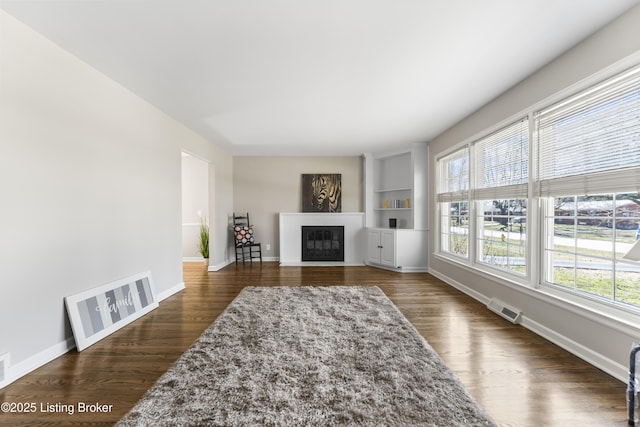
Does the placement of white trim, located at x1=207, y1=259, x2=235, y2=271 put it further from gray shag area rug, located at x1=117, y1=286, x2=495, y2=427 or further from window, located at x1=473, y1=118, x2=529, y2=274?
window, located at x1=473, y1=118, x2=529, y2=274

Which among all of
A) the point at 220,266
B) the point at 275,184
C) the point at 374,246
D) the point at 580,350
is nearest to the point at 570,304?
the point at 580,350

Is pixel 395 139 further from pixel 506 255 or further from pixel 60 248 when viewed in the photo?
pixel 60 248

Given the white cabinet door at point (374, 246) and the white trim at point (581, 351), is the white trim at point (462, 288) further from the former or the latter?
the white cabinet door at point (374, 246)

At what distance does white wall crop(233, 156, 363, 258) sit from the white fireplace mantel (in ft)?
0.96

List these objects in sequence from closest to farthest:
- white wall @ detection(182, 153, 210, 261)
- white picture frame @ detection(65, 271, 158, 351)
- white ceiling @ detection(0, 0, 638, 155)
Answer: white ceiling @ detection(0, 0, 638, 155), white picture frame @ detection(65, 271, 158, 351), white wall @ detection(182, 153, 210, 261)

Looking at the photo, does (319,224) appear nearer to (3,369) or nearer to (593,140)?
(593,140)

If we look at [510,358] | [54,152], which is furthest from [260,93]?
[510,358]

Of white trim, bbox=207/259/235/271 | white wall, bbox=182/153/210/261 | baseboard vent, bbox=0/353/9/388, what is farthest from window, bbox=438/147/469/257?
white wall, bbox=182/153/210/261

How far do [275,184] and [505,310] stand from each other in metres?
5.03

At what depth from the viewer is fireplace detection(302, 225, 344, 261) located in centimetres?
617

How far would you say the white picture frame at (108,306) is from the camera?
2.28 meters

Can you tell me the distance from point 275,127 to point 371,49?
2.32m

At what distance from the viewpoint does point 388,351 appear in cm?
217

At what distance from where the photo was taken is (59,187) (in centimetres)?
219
